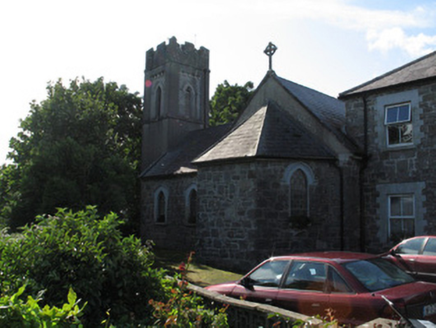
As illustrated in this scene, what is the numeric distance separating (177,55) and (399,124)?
1721 centimetres

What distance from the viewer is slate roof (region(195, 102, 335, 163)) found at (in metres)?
14.9

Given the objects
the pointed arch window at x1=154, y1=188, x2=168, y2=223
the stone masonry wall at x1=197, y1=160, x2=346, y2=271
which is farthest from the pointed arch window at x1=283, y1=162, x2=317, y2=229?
the pointed arch window at x1=154, y1=188, x2=168, y2=223

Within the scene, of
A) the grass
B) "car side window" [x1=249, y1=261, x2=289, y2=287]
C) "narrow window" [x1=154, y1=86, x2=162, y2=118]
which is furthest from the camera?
"narrow window" [x1=154, y1=86, x2=162, y2=118]

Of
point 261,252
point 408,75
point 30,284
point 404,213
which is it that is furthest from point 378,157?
point 30,284

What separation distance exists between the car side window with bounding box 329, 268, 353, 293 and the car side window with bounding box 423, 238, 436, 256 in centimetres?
490

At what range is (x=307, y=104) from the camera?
56.9 feet

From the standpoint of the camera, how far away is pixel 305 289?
6.05 metres

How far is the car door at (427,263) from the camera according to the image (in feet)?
29.9

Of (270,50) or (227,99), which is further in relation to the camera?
(227,99)

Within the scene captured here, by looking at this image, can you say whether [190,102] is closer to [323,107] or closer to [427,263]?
[323,107]

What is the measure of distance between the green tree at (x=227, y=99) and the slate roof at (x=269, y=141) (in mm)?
21664

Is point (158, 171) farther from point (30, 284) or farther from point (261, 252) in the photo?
point (30, 284)

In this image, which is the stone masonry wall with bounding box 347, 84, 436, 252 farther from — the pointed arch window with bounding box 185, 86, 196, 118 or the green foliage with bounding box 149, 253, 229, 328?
the pointed arch window with bounding box 185, 86, 196, 118

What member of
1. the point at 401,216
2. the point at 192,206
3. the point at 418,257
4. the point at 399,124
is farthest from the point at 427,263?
the point at 192,206
